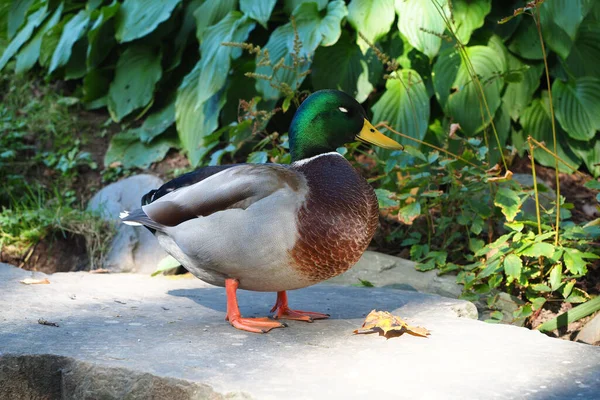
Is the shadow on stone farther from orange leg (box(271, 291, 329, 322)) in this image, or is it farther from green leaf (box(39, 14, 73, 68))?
green leaf (box(39, 14, 73, 68))

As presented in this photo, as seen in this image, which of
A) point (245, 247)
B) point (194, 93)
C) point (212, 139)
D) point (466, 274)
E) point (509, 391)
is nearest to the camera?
point (509, 391)

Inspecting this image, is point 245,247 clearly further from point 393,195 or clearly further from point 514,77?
point 514,77

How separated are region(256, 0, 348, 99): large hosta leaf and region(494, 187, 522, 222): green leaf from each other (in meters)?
1.54

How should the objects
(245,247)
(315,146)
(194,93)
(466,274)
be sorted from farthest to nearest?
(194,93), (466,274), (315,146), (245,247)

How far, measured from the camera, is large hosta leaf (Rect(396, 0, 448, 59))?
15.8 feet

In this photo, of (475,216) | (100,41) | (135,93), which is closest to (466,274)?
(475,216)

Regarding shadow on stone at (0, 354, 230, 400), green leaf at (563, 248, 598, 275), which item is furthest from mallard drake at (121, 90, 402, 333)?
green leaf at (563, 248, 598, 275)

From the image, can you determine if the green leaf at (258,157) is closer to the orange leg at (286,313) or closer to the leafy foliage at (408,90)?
the leafy foliage at (408,90)

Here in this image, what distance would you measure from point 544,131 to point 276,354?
3.25 metres

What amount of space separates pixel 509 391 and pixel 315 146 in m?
1.28

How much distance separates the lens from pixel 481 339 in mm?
2963

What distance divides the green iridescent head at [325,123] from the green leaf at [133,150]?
9.17 feet

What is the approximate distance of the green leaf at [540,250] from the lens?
3.73m

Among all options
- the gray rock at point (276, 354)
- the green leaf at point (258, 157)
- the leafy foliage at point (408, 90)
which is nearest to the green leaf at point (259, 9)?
the leafy foliage at point (408, 90)
